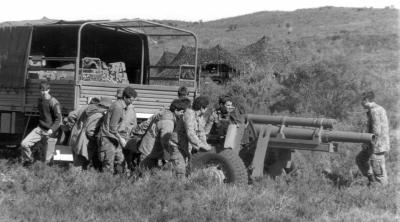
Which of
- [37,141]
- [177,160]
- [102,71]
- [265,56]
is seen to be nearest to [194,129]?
[177,160]

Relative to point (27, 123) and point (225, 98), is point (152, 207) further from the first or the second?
point (27, 123)

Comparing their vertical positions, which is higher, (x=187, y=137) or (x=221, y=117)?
(x=221, y=117)

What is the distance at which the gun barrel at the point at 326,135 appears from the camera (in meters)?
8.68

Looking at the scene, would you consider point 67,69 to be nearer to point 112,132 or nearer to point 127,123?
point 127,123

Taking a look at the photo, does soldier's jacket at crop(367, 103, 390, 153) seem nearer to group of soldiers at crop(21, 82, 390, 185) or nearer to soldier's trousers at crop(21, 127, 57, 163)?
group of soldiers at crop(21, 82, 390, 185)

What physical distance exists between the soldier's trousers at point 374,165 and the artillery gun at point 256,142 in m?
0.33

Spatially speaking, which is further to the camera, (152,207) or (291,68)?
(291,68)

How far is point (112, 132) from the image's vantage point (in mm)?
9000

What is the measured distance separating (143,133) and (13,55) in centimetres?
368

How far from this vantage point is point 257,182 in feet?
28.1

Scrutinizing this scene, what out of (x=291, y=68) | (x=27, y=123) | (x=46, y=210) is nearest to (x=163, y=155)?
(x=46, y=210)

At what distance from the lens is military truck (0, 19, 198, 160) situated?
11.0 metres

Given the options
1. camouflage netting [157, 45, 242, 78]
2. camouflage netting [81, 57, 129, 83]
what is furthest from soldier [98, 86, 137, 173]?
camouflage netting [157, 45, 242, 78]

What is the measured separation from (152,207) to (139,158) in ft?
8.60
